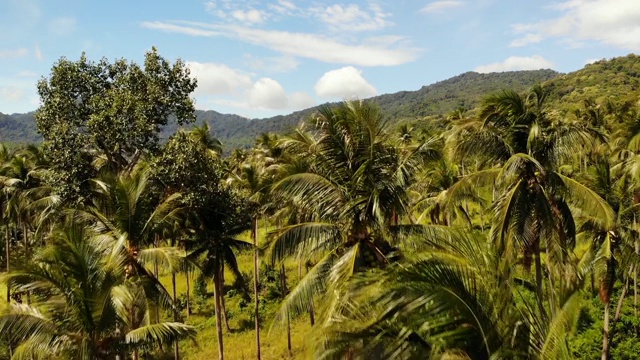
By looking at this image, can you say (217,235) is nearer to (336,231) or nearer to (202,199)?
(202,199)

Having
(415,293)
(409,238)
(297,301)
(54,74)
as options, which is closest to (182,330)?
(297,301)

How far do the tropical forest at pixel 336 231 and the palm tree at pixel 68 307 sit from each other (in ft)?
0.14

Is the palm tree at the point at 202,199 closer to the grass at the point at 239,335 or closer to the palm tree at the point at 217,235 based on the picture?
the palm tree at the point at 217,235

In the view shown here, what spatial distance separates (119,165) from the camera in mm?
21281

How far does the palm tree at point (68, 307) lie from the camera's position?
9.62 m

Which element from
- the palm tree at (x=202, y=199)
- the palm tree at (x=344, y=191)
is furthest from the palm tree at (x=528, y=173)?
the palm tree at (x=202, y=199)

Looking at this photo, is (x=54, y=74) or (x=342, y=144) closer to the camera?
(x=342, y=144)

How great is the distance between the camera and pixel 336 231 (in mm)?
11305

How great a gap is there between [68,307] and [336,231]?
6.22 m

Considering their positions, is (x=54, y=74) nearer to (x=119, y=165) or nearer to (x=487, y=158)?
(x=119, y=165)

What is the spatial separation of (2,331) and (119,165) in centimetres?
1257

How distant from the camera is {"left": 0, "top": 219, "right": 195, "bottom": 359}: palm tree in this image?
9.62m

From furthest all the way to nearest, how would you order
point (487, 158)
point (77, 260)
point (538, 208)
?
point (487, 158)
point (538, 208)
point (77, 260)

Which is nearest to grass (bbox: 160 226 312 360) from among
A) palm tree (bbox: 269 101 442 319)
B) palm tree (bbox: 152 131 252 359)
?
palm tree (bbox: 152 131 252 359)
